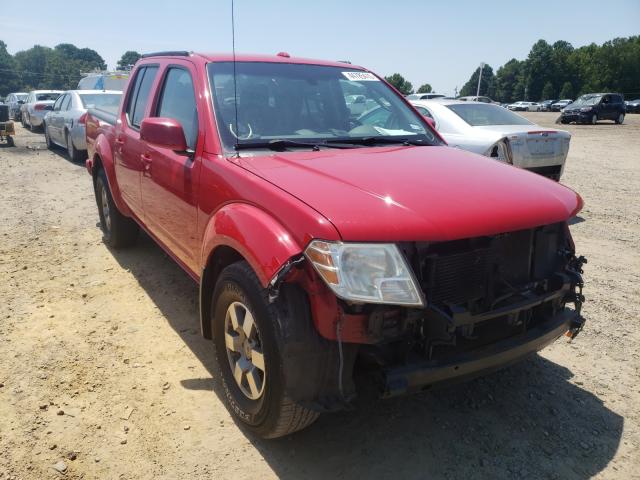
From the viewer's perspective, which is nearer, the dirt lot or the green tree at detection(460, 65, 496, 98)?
the dirt lot

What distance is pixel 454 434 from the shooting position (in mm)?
2693

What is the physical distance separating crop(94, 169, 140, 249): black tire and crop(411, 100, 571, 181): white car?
14.5 feet

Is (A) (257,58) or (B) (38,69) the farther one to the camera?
(B) (38,69)

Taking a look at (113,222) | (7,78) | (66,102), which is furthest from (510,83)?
(113,222)

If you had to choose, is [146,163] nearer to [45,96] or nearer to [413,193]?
[413,193]

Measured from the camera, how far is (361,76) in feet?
12.9

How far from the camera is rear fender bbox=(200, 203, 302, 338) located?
2.17 metres

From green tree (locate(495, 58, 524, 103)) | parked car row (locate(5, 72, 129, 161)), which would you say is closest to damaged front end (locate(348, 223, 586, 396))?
parked car row (locate(5, 72, 129, 161))

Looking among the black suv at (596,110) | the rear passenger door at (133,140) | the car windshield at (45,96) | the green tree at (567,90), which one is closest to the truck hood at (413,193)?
the rear passenger door at (133,140)

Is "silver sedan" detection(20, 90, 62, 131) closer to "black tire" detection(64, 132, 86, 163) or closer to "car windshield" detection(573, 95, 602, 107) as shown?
"black tire" detection(64, 132, 86, 163)

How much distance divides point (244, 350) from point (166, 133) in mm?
1380

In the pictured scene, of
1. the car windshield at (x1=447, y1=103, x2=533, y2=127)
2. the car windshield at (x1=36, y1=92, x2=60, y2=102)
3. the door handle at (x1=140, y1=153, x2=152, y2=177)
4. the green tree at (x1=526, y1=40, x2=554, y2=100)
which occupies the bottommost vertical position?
the door handle at (x1=140, y1=153, x2=152, y2=177)

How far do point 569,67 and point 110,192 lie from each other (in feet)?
320

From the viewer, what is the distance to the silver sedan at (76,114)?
37.5 ft
